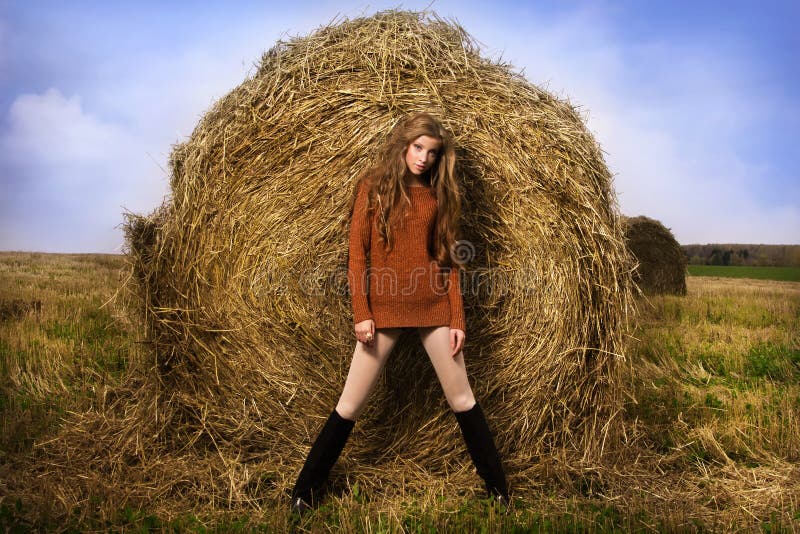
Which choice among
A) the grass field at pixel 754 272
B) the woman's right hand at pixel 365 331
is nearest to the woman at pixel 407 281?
the woman's right hand at pixel 365 331

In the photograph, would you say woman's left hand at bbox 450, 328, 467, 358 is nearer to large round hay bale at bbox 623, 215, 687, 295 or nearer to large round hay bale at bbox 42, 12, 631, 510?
large round hay bale at bbox 42, 12, 631, 510

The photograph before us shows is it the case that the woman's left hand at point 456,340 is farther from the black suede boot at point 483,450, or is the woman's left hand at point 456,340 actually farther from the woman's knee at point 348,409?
the woman's knee at point 348,409

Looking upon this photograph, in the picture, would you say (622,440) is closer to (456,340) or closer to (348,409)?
(456,340)

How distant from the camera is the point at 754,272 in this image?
62.7ft

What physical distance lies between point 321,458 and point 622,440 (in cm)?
192

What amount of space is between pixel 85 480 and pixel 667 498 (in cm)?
317

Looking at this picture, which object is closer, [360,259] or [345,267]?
[360,259]

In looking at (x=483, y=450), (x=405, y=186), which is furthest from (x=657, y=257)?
(x=405, y=186)

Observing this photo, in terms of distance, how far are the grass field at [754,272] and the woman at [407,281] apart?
15618 mm

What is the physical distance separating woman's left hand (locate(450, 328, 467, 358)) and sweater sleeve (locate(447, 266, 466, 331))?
0.07ft

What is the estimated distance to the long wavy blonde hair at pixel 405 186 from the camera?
3.07 m

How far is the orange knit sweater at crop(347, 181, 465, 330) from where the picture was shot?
3.05 m

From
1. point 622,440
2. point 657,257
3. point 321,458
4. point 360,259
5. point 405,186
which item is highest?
point 405,186

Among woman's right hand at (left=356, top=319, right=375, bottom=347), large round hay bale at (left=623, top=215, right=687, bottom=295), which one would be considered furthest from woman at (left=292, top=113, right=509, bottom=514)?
large round hay bale at (left=623, top=215, right=687, bottom=295)
